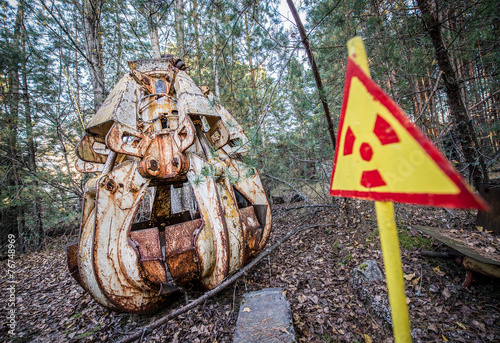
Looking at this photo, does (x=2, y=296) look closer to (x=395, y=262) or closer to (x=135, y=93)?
(x=135, y=93)

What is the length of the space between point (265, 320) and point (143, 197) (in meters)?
1.70

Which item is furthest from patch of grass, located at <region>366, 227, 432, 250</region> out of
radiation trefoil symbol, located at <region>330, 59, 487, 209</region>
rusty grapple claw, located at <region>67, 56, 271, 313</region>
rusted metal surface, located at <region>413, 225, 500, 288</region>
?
radiation trefoil symbol, located at <region>330, 59, 487, 209</region>

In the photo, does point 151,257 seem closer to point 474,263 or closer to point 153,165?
point 153,165

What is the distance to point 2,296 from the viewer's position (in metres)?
3.48

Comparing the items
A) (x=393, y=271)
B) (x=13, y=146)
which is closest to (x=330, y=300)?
(x=393, y=271)

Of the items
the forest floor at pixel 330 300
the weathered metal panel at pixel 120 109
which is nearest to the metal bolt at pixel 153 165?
the weathered metal panel at pixel 120 109

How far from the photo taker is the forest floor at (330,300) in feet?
5.87

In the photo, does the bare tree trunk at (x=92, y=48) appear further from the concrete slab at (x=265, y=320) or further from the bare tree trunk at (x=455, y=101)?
the bare tree trunk at (x=455, y=101)

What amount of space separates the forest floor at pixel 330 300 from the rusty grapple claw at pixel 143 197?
0.47 m

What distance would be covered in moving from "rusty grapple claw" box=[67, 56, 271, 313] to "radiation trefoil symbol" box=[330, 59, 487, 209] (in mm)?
1105

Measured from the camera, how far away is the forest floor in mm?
1790

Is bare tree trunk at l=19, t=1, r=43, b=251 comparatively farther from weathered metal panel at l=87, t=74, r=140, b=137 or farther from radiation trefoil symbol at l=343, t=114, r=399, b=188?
radiation trefoil symbol at l=343, t=114, r=399, b=188

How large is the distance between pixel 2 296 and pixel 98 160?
10.6ft

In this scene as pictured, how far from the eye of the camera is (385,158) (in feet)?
2.52
